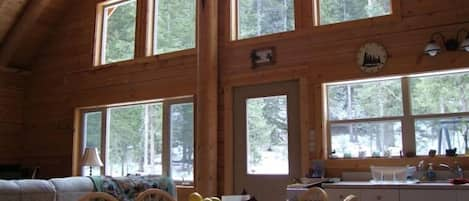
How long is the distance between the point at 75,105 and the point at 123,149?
1.43m

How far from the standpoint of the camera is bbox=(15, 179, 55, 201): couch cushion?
3771mm

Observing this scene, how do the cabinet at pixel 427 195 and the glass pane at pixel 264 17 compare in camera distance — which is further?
the glass pane at pixel 264 17

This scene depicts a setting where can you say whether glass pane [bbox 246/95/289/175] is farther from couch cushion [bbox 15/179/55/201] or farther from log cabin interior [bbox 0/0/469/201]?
couch cushion [bbox 15/179/55/201]

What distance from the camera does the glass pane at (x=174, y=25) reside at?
732 cm

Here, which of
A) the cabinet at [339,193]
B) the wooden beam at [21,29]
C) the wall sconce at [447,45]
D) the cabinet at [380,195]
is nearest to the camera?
the cabinet at [380,195]

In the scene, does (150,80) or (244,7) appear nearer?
(244,7)

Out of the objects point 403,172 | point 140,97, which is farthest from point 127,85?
point 403,172

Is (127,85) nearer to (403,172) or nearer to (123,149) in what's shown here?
(123,149)

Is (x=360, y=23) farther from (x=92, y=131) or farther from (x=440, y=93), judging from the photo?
(x=92, y=131)

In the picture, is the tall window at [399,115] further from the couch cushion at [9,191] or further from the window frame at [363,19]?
the couch cushion at [9,191]

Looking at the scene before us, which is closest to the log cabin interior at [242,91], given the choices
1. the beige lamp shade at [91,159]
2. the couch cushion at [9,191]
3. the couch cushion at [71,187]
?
the beige lamp shade at [91,159]

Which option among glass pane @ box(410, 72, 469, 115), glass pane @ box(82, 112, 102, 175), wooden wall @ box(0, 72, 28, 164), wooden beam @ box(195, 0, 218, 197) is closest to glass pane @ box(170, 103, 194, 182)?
wooden beam @ box(195, 0, 218, 197)

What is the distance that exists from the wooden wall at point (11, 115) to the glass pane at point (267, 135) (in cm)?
502

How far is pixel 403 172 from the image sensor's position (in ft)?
16.6
